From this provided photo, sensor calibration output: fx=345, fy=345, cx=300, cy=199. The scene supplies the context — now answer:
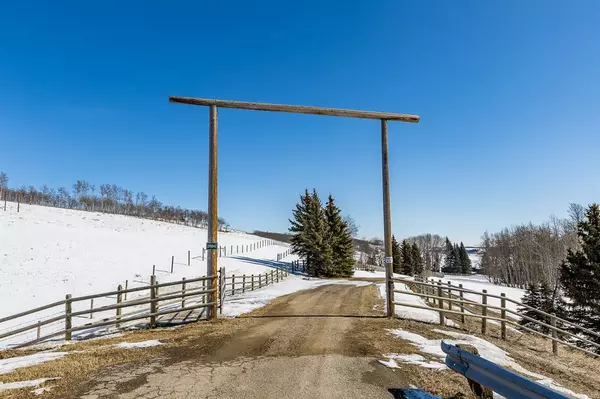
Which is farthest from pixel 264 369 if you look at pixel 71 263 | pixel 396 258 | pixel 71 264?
pixel 396 258

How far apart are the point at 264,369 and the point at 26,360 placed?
4.49 meters

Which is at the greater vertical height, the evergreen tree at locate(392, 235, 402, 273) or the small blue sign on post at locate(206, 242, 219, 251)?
the small blue sign on post at locate(206, 242, 219, 251)

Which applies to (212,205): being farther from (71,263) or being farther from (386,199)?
(71,263)

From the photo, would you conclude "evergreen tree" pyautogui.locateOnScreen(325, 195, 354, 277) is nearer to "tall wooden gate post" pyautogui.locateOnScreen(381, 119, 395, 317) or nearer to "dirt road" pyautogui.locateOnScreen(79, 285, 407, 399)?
Answer: "tall wooden gate post" pyautogui.locateOnScreen(381, 119, 395, 317)

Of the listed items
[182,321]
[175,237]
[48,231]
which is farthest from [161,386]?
[175,237]

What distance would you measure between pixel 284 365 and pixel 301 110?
7.91 m

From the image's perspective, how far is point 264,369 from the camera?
227 inches

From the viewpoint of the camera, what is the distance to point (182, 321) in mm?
10156

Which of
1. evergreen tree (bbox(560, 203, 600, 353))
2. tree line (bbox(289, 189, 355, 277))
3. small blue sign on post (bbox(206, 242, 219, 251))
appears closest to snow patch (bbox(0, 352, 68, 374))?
small blue sign on post (bbox(206, 242, 219, 251))

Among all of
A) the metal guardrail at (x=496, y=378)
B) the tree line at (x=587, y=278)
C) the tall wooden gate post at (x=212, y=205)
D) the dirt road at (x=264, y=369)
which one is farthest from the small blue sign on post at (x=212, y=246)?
the tree line at (x=587, y=278)

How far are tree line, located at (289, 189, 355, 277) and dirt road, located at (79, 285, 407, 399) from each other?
31.9 metres

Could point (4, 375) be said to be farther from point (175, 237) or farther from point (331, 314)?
point (175, 237)

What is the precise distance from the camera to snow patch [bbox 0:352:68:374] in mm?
5875

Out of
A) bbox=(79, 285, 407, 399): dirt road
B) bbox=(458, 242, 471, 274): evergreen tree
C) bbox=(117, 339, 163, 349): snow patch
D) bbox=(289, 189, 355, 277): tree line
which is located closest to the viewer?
bbox=(79, 285, 407, 399): dirt road
